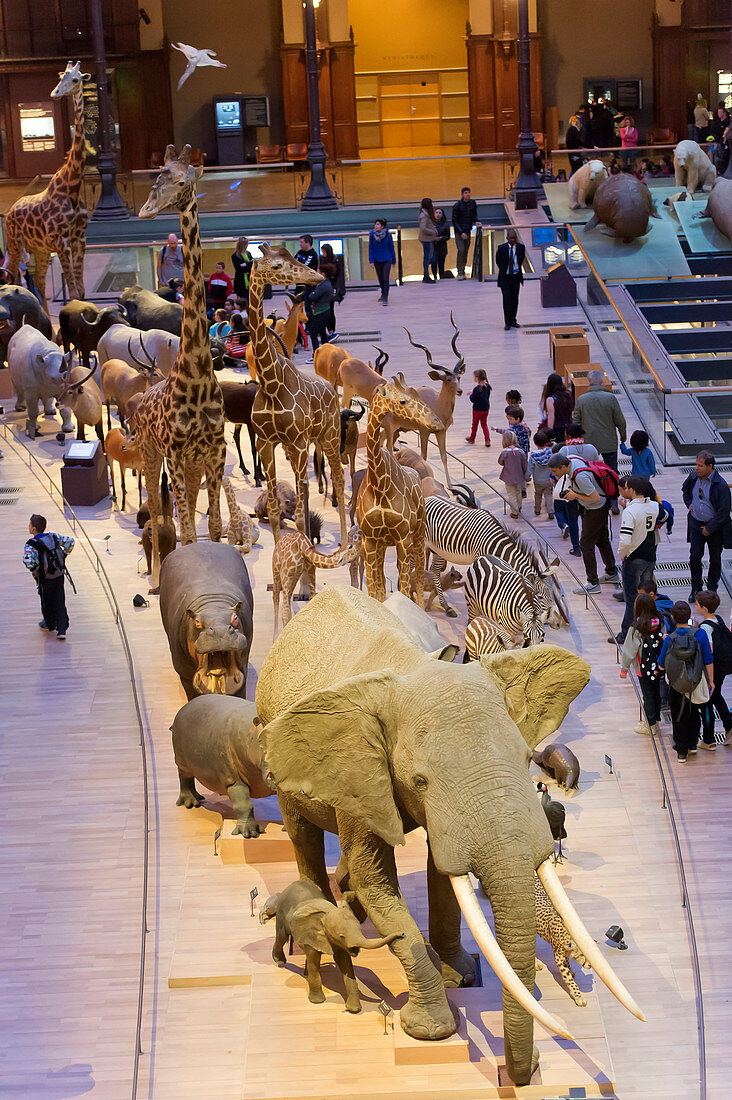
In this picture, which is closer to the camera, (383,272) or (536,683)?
(536,683)

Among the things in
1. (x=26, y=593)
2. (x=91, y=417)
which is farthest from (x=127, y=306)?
(x=26, y=593)

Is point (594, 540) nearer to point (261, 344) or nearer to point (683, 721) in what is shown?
point (683, 721)

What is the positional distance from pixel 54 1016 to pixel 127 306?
16.1 metres

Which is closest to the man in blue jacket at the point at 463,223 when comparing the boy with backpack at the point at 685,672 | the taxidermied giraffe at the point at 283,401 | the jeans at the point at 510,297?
the jeans at the point at 510,297

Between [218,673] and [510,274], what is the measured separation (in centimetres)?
1507

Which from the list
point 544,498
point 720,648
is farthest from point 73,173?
point 720,648

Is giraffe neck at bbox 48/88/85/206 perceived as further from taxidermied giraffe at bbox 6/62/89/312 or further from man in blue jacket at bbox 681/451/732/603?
man in blue jacket at bbox 681/451/732/603

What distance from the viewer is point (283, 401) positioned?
14.9 meters

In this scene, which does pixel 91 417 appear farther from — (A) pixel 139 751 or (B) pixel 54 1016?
(B) pixel 54 1016

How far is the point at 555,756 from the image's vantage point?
11570mm

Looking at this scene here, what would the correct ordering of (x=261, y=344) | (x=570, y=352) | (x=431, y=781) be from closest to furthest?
(x=431, y=781)
(x=261, y=344)
(x=570, y=352)

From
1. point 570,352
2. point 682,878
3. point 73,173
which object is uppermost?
point 73,173

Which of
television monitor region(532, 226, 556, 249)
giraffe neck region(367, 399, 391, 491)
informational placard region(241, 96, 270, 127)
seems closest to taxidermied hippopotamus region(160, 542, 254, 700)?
giraffe neck region(367, 399, 391, 491)

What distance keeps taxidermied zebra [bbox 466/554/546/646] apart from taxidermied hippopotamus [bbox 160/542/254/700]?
2.00 m
